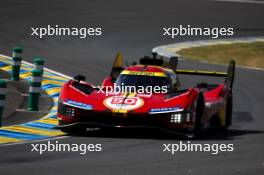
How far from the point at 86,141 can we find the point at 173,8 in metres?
25.2

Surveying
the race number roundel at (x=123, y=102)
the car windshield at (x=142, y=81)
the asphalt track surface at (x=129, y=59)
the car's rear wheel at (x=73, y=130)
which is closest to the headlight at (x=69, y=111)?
the car's rear wheel at (x=73, y=130)

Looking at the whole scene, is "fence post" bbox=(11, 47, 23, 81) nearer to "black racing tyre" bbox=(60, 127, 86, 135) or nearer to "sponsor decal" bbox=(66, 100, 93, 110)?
"black racing tyre" bbox=(60, 127, 86, 135)

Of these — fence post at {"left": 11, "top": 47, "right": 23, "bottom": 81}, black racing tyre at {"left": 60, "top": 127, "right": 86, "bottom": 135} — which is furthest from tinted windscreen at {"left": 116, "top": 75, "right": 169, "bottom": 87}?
fence post at {"left": 11, "top": 47, "right": 23, "bottom": 81}

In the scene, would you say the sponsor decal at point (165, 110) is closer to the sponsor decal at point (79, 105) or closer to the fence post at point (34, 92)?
the sponsor decal at point (79, 105)

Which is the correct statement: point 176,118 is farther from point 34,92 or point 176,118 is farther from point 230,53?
point 230,53

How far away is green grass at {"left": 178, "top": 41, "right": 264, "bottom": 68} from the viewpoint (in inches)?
1178

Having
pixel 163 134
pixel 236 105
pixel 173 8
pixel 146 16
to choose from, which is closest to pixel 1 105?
pixel 163 134

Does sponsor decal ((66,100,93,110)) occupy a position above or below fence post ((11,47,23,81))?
above

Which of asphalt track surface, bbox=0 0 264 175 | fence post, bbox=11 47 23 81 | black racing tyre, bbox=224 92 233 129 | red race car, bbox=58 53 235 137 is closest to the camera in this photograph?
asphalt track surface, bbox=0 0 264 175

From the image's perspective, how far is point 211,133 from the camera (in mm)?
17266

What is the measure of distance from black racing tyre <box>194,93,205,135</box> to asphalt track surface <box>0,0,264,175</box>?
41cm

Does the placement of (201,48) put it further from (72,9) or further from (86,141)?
(86,141)

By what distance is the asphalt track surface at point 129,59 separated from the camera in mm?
12398

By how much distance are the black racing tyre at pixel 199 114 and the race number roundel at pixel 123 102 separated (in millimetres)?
981
